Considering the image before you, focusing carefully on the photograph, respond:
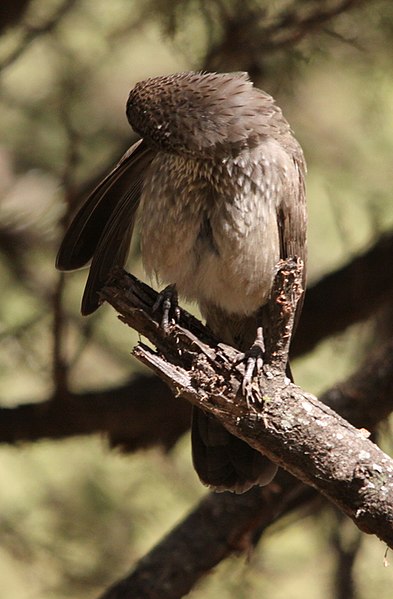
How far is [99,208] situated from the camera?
12.3ft

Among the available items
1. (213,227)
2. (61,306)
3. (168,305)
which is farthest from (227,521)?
(213,227)

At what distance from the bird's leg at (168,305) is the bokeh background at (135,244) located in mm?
773

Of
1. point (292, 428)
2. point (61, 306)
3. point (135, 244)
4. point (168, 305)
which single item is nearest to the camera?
point (292, 428)

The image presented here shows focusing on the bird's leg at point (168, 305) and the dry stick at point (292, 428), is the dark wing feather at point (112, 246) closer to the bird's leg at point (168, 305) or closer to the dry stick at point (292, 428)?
the bird's leg at point (168, 305)

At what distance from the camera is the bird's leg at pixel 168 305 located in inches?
128

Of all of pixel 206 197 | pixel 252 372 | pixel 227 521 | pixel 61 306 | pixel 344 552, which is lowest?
pixel 344 552

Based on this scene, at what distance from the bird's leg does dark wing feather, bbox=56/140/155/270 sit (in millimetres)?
346

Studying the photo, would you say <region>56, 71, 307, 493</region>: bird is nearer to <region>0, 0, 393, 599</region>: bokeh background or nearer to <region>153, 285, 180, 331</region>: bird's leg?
<region>153, 285, 180, 331</region>: bird's leg

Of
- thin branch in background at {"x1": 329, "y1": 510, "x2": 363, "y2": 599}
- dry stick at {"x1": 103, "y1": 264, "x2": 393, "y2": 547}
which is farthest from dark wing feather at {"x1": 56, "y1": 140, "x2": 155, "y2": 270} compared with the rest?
thin branch in background at {"x1": 329, "y1": 510, "x2": 363, "y2": 599}

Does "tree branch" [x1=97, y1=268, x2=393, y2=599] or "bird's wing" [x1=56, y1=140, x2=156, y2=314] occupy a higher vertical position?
"bird's wing" [x1=56, y1=140, x2=156, y2=314]

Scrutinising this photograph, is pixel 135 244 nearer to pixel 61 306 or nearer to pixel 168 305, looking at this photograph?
pixel 61 306

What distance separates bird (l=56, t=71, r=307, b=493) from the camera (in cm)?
344

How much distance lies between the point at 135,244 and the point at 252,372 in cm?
188

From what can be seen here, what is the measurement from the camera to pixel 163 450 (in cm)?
487
